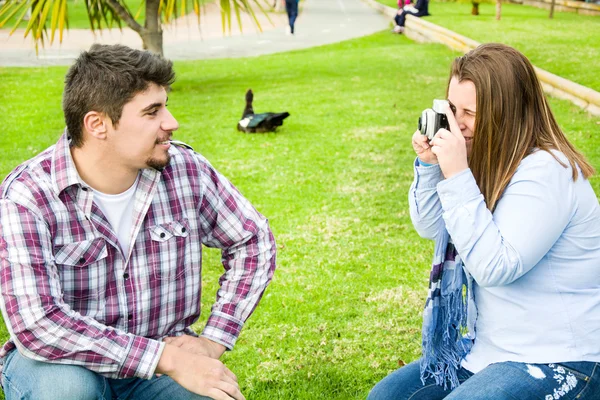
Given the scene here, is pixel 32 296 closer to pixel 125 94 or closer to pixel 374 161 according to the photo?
pixel 125 94

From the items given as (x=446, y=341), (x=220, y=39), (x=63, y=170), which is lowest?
(x=220, y=39)

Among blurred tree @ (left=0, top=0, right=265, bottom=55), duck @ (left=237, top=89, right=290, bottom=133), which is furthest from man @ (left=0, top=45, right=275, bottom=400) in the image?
blurred tree @ (left=0, top=0, right=265, bottom=55)

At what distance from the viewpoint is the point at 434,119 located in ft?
8.70

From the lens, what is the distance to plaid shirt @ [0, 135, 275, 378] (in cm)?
254

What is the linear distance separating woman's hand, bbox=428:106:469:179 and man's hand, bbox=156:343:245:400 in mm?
964

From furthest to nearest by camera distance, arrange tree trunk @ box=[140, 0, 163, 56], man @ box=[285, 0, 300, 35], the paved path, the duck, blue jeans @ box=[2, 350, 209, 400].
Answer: man @ box=[285, 0, 300, 35] < the paved path < tree trunk @ box=[140, 0, 163, 56] < the duck < blue jeans @ box=[2, 350, 209, 400]

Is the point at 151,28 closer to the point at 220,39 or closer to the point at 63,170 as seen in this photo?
the point at 63,170

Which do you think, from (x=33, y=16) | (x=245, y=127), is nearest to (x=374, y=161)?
(x=245, y=127)

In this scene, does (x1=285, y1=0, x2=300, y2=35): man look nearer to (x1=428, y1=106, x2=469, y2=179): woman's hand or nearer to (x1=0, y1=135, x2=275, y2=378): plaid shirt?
(x1=0, y1=135, x2=275, y2=378): plaid shirt

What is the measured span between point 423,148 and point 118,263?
Answer: 110cm

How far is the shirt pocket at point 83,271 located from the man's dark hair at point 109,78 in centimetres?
43

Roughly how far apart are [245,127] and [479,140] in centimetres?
719

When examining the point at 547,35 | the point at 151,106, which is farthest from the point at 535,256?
the point at 547,35

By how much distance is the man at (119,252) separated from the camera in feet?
8.34
